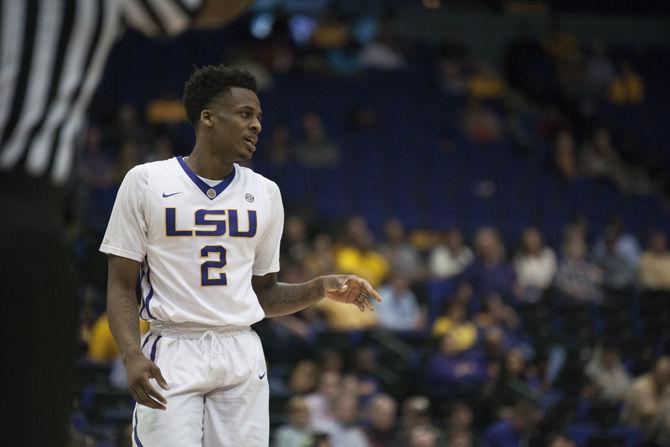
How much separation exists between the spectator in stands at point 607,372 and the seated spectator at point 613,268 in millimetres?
2439

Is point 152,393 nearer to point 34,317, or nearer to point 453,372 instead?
point 34,317

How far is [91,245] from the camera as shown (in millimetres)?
10297

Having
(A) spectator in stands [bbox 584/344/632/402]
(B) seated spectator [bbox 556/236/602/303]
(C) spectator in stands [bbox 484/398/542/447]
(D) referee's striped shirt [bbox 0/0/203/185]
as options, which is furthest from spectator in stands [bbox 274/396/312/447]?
(D) referee's striped shirt [bbox 0/0/203/185]

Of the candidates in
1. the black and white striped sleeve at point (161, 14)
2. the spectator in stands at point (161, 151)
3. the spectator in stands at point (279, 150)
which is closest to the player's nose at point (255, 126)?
the black and white striped sleeve at point (161, 14)

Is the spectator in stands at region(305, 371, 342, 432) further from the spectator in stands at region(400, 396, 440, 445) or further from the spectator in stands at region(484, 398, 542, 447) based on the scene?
the spectator in stands at region(484, 398, 542, 447)

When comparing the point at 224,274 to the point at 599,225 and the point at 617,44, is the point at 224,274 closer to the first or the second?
the point at 599,225

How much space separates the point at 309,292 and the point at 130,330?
32.9 inches

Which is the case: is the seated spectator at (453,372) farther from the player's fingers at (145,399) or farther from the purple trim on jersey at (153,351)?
the player's fingers at (145,399)

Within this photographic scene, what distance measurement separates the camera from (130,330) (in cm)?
417

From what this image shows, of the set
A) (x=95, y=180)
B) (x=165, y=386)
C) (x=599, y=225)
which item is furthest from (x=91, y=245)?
(x=599, y=225)

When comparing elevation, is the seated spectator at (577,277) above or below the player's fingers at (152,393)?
below

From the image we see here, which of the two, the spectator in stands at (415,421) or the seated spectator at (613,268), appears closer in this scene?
the spectator in stands at (415,421)

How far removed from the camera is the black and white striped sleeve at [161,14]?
2.33 meters

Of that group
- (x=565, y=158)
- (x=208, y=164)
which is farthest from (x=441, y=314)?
(x=208, y=164)
